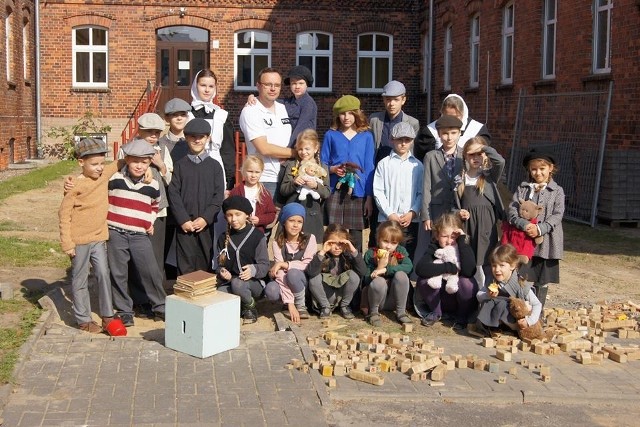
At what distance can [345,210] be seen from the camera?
8555 mm

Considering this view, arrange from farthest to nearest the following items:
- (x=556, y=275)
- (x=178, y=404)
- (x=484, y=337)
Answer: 1. (x=556, y=275)
2. (x=484, y=337)
3. (x=178, y=404)

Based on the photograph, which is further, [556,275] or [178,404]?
[556,275]

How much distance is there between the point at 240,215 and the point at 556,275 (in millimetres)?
2792

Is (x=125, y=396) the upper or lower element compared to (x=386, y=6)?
lower

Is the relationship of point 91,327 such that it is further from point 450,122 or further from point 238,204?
point 450,122

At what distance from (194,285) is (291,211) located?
4.46 ft

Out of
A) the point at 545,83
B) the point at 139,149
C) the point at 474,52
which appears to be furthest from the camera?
the point at 474,52

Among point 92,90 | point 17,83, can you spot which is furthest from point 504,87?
point 92,90

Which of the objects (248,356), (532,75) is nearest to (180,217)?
(248,356)

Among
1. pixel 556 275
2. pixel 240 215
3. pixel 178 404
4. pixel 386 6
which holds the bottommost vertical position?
pixel 178 404

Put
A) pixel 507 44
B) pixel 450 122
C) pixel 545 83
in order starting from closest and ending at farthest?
pixel 450 122
pixel 545 83
pixel 507 44

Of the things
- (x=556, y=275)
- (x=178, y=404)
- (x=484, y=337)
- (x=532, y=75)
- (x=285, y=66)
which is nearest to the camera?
(x=178, y=404)

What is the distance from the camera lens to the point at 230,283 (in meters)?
7.96

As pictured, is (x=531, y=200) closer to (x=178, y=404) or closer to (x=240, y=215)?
(x=240, y=215)
